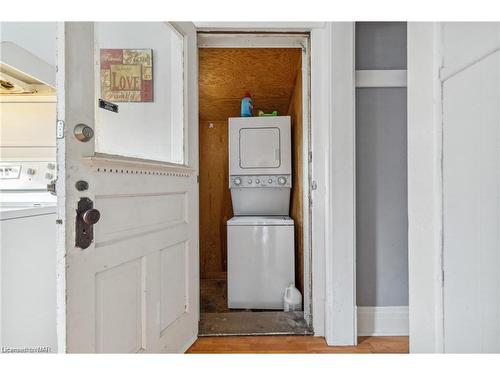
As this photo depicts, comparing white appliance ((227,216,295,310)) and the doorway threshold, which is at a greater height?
white appliance ((227,216,295,310))

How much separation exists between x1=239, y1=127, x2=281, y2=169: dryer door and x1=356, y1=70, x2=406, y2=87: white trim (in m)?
0.99

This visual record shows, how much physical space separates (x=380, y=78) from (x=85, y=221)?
172 centimetres

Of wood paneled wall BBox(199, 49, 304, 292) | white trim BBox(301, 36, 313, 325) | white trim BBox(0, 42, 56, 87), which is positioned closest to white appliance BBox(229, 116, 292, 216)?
wood paneled wall BBox(199, 49, 304, 292)

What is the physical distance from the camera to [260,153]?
8.39 ft

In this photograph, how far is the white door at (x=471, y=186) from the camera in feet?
1.77

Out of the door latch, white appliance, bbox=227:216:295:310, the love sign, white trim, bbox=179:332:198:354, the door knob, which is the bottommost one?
white trim, bbox=179:332:198:354

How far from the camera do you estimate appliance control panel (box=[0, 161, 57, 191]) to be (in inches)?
66.1

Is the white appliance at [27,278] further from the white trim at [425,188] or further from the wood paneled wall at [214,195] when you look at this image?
the wood paneled wall at [214,195]

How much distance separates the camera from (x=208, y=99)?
2.87 meters

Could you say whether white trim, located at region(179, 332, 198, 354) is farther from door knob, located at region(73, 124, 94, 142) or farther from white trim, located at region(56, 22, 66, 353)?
door knob, located at region(73, 124, 94, 142)

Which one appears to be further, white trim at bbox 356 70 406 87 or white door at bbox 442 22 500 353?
white trim at bbox 356 70 406 87

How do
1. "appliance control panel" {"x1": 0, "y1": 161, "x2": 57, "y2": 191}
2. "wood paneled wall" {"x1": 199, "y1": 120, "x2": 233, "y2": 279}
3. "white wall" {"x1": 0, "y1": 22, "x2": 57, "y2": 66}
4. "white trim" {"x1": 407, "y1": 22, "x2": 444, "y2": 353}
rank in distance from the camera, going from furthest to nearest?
"wood paneled wall" {"x1": 199, "y1": 120, "x2": 233, "y2": 279}
"white wall" {"x1": 0, "y1": 22, "x2": 57, "y2": 66}
"appliance control panel" {"x1": 0, "y1": 161, "x2": 57, "y2": 191}
"white trim" {"x1": 407, "y1": 22, "x2": 444, "y2": 353}

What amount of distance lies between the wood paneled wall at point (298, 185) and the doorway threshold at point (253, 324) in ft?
0.95
